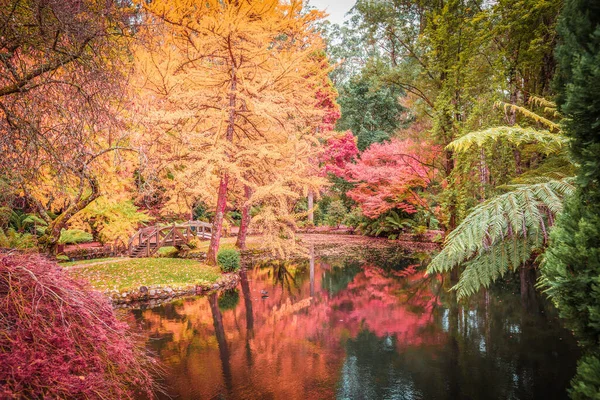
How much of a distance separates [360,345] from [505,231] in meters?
3.48

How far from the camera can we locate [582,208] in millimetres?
2150

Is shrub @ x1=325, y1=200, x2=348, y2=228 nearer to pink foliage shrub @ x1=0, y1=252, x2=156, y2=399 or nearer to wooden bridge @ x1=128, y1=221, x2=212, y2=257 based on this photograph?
wooden bridge @ x1=128, y1=221, x2=212, y2=257

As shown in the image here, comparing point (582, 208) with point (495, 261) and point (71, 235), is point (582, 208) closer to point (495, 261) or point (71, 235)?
point (495, 261)

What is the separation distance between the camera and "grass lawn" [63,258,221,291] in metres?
9.09

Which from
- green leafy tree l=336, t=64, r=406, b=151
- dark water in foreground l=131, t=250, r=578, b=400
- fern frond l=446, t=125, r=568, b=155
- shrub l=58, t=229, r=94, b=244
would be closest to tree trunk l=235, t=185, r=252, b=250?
dark water in foreground l=131, t=250, r=578, b=400

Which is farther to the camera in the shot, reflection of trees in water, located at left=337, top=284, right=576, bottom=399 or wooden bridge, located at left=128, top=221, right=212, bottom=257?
wooden bridge, located at left=128, top=221, right=212, bottom=257

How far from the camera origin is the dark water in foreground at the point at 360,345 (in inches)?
183

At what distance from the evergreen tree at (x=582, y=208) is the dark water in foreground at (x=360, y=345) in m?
2.85

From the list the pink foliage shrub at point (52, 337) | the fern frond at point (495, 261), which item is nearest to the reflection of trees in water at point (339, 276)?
the fern frond at point (495, 261)

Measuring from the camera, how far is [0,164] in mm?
3605

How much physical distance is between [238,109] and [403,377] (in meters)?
9.13

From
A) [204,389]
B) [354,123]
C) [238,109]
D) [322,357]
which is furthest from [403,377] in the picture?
[354,123]

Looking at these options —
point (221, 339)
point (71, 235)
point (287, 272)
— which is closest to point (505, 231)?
point (221, 339)

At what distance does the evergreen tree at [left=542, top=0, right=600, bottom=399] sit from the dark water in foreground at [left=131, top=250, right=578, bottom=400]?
285 centimetres
